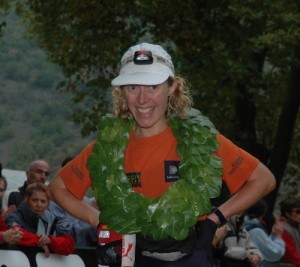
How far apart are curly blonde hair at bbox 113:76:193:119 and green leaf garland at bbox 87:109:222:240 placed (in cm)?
4

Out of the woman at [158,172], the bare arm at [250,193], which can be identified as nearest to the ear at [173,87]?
the woman at [158,172]

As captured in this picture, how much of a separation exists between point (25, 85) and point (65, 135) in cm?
960

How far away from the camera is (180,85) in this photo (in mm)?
6379

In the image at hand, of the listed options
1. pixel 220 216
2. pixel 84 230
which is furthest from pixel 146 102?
pixel 84 230

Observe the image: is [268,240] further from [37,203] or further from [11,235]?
[11,235]

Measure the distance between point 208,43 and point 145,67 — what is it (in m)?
16.3

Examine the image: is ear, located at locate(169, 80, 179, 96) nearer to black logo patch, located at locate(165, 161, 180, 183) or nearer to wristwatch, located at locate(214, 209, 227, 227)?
black logo patch, located at locate(165, 161, 180, 183)

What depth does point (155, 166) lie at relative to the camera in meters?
6.16

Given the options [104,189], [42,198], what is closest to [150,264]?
[104,189]

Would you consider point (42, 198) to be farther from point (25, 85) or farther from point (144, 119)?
point (25, 85)

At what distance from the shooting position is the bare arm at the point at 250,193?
629 centimetres

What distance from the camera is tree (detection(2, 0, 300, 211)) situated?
21.0 meters

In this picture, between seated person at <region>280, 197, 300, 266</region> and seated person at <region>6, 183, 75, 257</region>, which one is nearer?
seated person at <region>6, 183, 75, 257</region>

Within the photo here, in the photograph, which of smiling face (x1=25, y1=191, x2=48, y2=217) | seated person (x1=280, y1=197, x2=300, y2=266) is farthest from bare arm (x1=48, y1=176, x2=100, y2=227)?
seated person (x1=280, y1=197, x2=300, y2=266)
